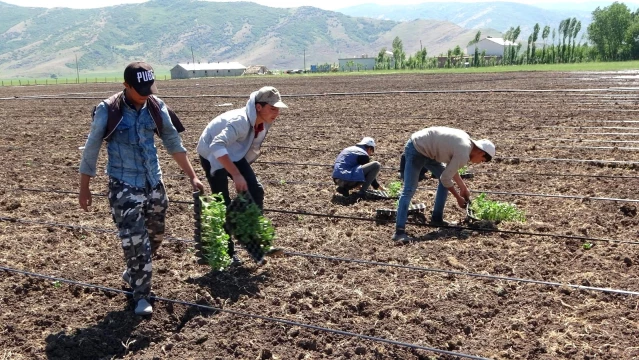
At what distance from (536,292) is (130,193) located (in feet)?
11.5

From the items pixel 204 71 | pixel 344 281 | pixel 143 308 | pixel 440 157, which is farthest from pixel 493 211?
pixel 204 71

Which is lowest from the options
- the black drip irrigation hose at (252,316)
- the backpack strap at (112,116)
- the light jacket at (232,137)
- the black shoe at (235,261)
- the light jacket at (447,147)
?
the black drip irrigation hose at (252,316)

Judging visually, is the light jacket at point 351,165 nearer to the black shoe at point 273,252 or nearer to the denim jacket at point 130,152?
the black shoe at point 273,252

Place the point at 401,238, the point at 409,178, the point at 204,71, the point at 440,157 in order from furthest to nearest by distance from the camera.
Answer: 1. the point at 204,71
2. the point at 409,178
3. the point at 401,238
4. the point at 440,157

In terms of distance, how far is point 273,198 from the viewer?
926cm

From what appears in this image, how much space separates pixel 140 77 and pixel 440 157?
11.4 ft

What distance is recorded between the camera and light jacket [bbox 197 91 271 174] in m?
5.54

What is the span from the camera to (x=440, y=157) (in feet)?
22.8

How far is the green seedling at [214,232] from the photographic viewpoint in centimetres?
567


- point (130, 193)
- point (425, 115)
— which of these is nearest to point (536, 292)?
point (130, 193)

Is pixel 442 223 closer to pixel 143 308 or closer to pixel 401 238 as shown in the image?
pixel 401 238

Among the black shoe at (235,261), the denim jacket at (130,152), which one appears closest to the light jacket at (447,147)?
the black shoe at (235,261)

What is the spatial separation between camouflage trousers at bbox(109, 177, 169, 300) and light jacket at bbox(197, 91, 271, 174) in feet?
2.17

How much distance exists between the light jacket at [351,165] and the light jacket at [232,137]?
9.86 feet
